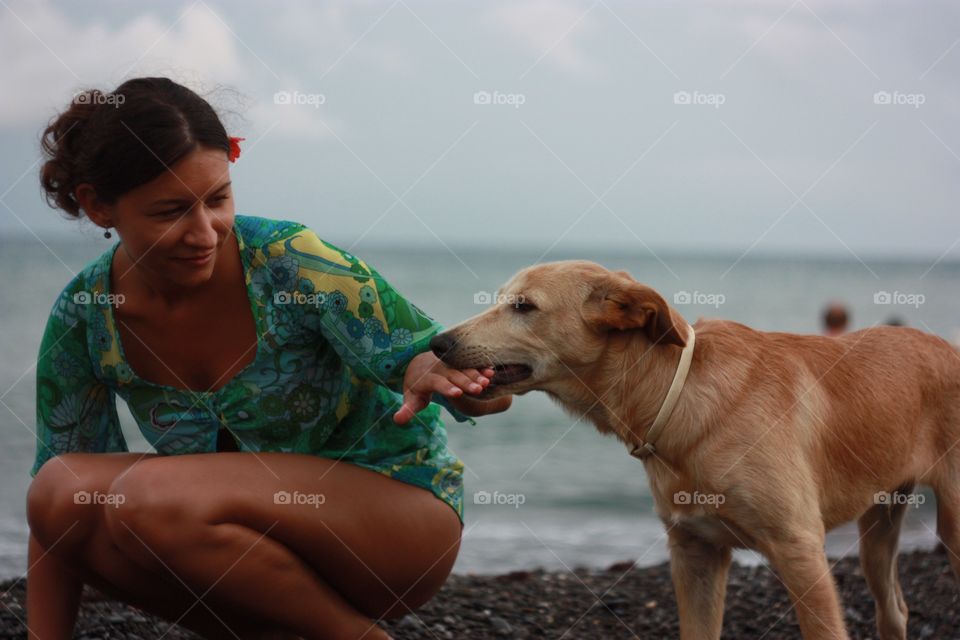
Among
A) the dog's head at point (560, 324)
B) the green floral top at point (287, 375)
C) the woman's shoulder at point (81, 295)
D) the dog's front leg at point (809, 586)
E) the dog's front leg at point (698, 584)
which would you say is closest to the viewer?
the green floral top at point (287, 375)

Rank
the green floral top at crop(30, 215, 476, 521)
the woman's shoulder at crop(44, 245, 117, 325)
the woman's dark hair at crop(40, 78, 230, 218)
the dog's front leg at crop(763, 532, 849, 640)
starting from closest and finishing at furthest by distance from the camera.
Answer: the woman's dark hair at crop(40, 78, 230, 218) → the green floral top at crop(30, 215, 476, 521) → the woman's shoulder at crop(44, 245, 117, 325) → the dog's front leg at crop(763, 532, 849, 640)

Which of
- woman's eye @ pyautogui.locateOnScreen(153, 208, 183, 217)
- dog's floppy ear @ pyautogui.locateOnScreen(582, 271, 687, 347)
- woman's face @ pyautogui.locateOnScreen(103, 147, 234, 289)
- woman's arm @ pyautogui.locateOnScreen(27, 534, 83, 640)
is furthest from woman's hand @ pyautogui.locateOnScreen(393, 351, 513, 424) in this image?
woman's arm @ pyautogui.locateOnScreen(27, 534, 83, 640)

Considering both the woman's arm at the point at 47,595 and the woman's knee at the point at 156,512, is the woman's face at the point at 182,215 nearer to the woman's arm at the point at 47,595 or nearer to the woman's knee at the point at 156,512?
the woman's knee at the point at 156,512

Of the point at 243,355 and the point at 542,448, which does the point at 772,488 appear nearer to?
the point at 243,355

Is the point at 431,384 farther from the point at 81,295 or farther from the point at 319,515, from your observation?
the point at 81,295

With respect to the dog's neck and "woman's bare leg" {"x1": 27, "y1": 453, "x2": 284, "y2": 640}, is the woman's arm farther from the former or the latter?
the dog's neck

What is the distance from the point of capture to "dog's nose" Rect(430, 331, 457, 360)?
10.7 ft

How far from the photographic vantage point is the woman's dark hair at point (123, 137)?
2.95 meters

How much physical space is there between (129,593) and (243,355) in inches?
34.3

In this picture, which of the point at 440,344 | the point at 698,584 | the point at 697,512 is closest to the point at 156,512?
the point at 440,344

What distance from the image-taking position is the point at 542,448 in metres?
11.6

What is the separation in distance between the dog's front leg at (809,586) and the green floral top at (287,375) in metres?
1.13

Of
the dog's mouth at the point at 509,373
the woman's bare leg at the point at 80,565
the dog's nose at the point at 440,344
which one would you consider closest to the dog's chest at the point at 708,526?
the dog's mouth at the point at 509,373

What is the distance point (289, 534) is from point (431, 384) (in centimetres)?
66
